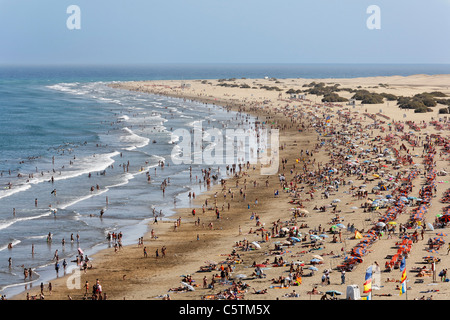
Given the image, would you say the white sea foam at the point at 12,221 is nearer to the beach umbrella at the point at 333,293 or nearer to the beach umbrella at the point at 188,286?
the beach umbrella at the point at 188,286

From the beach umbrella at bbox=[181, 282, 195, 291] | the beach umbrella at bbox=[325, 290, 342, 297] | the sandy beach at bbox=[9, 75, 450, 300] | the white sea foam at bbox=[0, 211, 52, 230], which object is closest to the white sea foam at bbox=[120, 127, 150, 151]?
the sandy beach at bbox=[9, 75, 450, 300]

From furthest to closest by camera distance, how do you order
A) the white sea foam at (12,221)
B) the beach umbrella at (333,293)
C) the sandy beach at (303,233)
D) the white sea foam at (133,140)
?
1. the white sea foam at (133,140)
2. the white sea foam at (12,221)
3. the sandy beach at (303,233)
4. the beach umbrella at (333,293)

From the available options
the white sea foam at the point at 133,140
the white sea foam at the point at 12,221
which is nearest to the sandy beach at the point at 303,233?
the white sea foam at the point at 12,221

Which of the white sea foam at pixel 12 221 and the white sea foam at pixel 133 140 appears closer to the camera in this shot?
the white sea foam at pixel 12 221

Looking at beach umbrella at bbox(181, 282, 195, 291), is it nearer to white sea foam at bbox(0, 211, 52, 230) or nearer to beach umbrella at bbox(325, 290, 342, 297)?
beach umbrella at bbox(325, 290, 342, 297)

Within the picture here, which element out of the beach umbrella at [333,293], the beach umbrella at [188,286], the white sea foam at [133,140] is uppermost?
the white sea foam at [133,140]

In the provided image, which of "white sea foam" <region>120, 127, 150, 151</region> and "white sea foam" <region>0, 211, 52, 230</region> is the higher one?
"white sea foam" <region>120, 127, 150, 151</region>

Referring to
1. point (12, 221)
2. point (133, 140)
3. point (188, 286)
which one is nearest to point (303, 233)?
point (188, 286)

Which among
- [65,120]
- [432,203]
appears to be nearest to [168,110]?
[65,120]
